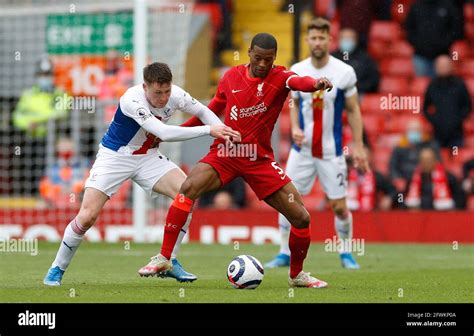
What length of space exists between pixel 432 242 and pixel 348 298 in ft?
26.1

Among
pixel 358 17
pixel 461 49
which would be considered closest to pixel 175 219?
pixel 358 17

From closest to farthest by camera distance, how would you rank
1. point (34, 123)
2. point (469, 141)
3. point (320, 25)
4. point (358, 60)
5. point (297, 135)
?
point (320, 25)
point (297, 135)
point (358, 60)
point (34, 123)
point (469, 141)

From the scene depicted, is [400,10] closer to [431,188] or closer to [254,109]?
[431,188]

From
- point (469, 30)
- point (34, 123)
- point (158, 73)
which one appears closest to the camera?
point (158, 73)

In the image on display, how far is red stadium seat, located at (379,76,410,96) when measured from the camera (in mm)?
20734

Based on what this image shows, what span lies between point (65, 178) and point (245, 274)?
30.0 feet

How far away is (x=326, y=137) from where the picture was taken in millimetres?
12875

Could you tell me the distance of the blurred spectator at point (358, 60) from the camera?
61.9 feet

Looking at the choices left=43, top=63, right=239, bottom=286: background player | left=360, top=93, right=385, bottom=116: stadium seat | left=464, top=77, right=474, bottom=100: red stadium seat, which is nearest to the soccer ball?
left=43, top=63, right=239, bottom=286: background player

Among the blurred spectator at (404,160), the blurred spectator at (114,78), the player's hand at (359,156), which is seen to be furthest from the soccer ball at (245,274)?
the blurred spectator at (114,78)

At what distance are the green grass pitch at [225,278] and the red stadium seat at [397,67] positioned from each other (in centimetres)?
570

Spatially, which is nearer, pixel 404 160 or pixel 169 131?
pixel 169 131

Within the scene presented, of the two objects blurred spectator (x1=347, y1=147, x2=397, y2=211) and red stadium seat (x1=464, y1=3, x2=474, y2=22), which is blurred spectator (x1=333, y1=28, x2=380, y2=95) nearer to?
blurred spectator (x1=347, y1=147, x2=397, y2=211)
